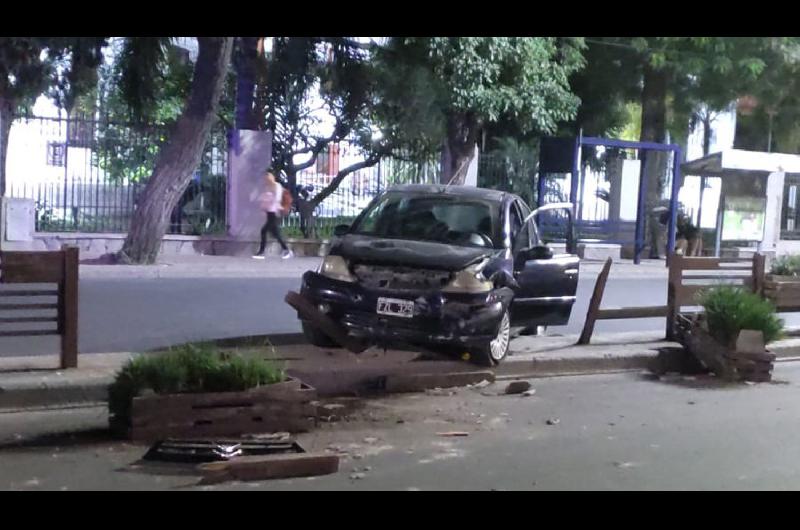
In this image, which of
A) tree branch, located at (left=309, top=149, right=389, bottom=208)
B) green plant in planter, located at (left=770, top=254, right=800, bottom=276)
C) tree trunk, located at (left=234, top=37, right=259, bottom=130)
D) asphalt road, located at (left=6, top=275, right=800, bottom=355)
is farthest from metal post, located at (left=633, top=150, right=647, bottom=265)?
green plant in planter, located at (left=770, top=254, right=800, bottom=276)

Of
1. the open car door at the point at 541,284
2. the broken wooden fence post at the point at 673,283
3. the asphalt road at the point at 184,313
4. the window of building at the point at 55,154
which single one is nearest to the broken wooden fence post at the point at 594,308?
the open car door at the point at 541,284

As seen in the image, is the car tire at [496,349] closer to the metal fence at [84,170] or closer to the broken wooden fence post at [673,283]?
the broken wooden fence post at [673,283]

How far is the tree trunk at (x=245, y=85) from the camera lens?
67.8ft

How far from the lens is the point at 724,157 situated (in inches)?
902

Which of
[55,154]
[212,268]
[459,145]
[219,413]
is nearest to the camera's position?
[219,413]

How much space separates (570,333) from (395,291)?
12.8 ft

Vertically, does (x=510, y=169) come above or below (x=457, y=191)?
above

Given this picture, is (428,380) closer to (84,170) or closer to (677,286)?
(677,286)

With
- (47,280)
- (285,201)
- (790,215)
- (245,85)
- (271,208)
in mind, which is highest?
(245,85)

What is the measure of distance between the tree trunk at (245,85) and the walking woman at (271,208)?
71.0 inches

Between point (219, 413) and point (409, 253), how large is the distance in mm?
2612

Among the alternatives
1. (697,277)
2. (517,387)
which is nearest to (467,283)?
(517,387)

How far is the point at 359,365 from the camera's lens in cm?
852

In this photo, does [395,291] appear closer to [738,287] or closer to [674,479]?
[674,479]
